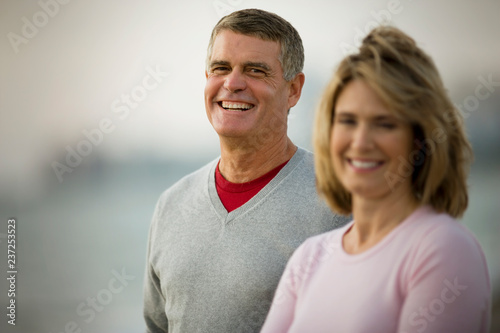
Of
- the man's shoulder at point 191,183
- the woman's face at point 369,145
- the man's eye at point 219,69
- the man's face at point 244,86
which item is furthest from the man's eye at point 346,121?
the man's shoulder at point 191,183

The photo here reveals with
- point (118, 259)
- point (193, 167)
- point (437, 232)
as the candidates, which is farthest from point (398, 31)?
point (193, 167)

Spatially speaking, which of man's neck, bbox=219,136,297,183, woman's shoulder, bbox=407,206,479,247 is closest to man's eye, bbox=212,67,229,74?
man's neck, bbox=219,136,297,183

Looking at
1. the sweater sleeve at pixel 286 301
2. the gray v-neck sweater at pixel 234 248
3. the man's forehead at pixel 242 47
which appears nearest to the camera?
the sweater sleeve at pixel 286 301

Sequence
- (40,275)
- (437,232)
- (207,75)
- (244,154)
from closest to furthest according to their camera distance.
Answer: (437,232)
(244,154)
(207,75)
(40,275)

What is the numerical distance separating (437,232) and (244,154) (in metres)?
1.31

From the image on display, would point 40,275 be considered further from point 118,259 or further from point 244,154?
point 244,154

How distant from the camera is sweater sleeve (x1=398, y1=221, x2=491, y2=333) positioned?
130cm

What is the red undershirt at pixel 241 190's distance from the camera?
99.7 inches

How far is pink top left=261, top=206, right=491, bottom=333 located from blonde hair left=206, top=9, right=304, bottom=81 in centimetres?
121

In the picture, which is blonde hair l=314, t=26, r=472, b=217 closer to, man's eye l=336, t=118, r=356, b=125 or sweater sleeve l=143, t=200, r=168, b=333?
man's eye l=336, t=118, r=356, b=125

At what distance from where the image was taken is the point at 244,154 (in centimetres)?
257

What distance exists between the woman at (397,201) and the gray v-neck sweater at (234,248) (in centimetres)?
76

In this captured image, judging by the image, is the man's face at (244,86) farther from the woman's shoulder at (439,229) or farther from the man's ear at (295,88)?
the woman's shoulder at (439,229)

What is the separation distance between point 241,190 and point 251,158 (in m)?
0.15
